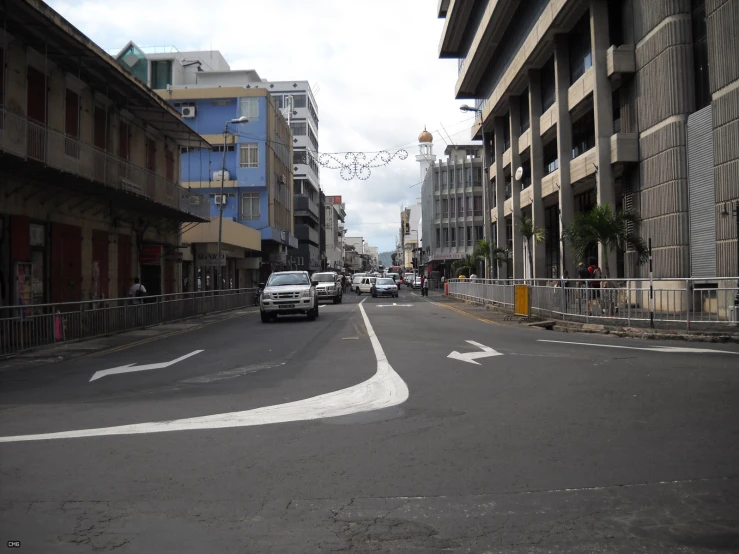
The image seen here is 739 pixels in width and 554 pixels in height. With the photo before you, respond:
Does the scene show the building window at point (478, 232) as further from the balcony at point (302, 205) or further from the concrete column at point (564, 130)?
the concrete column at point (564, 130)

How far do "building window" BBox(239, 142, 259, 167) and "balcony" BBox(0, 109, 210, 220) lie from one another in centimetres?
2493

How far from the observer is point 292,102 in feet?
264

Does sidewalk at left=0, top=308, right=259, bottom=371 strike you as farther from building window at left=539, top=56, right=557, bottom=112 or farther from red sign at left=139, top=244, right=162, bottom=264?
building window at left=539, top=56, right=557, bottom=112

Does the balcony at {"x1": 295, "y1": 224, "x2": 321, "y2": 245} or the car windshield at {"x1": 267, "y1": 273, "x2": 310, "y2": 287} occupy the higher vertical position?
the balcony at {"x1": 295, "y1": 224, "x2": 321, "y2": 245}

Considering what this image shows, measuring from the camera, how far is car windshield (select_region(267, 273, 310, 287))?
24.0 meters

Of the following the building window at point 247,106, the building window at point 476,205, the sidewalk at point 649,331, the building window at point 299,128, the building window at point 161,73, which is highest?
the building window at point 161,73

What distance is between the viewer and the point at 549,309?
2103 centimetres

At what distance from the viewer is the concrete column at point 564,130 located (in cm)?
3027

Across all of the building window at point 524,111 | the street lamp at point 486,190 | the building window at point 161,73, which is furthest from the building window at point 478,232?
the building window at point 161,73

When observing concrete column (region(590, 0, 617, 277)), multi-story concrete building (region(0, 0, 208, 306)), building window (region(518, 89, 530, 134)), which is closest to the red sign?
multi-story concrete building (region(0, 0, 208, 306))

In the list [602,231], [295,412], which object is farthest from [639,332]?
[295,412]

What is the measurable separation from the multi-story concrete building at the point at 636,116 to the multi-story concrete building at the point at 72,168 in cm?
1773

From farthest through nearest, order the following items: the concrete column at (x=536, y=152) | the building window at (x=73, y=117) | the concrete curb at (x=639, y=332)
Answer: the concrete column at (x=536, y=152) → the building window at (x=73, y=117) → the concrete curb at (x=639, y=332)

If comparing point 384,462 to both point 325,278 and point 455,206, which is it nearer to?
point 325,278
